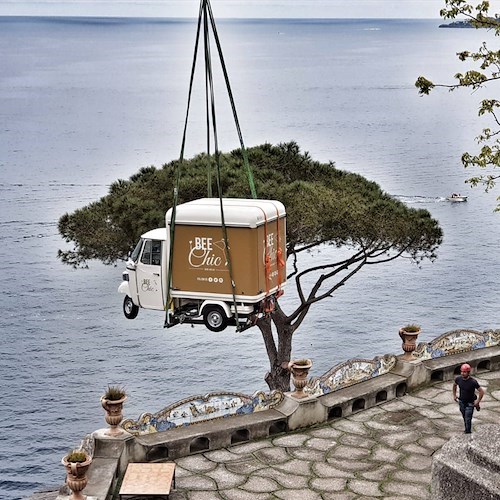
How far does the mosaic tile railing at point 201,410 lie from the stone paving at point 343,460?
0.68m

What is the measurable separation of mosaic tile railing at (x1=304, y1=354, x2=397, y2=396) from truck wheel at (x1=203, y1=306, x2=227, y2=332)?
400 centimetres

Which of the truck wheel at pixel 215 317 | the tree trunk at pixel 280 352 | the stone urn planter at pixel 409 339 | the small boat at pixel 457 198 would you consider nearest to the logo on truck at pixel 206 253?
the truck wheel at pixel 215 317

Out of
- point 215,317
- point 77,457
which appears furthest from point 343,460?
point 77,457

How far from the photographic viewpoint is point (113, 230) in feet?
96.7

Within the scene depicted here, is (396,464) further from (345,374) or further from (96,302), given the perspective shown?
(96,302)

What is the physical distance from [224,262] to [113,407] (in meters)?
3.44

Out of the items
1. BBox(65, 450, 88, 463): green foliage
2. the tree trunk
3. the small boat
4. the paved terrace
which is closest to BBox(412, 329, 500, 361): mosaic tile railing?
the paved terrace

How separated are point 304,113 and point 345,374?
137097 millimetres

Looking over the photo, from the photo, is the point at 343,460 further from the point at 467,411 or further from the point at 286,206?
the point at 286,206

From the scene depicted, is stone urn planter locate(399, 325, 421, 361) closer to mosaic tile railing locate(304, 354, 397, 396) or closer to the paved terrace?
mosaic tile railing locate(304, 354, 397, 396)

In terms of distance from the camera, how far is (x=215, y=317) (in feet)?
50.1

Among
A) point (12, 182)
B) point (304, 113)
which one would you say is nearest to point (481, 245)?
point (12, 182)

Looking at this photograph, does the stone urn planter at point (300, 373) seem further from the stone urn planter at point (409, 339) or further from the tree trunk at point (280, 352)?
the tree trunk at point (280, 352)

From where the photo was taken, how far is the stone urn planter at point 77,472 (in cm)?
1424
